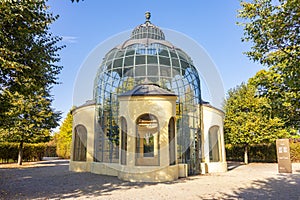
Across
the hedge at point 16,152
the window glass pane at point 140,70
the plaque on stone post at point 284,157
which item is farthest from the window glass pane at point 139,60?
the hedge at point 16,152

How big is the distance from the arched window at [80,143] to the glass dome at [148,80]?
2.08 m

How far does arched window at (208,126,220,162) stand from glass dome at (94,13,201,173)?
1.78 metres

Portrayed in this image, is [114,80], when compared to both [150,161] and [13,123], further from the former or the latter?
[13,123]

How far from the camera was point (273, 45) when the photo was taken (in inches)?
223

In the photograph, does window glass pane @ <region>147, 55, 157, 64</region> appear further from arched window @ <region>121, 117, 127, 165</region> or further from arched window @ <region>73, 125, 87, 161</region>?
arched window @ <region>73, 125, 87, 161</region>

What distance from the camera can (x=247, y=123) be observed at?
21.4m

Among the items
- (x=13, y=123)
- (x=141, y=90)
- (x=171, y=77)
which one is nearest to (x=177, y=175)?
(x=141, y=90)

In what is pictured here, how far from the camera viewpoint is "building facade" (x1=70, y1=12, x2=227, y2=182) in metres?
12.3

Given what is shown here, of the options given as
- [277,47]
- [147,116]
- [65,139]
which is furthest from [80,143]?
[65,139]

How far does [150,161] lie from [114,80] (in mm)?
6223

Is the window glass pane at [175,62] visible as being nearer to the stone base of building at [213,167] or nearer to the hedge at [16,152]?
the stone base of building at [213,167]

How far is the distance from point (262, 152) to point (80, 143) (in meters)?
19.1

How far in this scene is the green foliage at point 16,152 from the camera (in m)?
24.5

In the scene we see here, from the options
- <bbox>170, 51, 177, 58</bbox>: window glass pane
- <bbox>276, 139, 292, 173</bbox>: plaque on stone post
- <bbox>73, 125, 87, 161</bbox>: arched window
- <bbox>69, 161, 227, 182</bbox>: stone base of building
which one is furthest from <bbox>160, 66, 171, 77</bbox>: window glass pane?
<bbox>276, 139, 292, 173</bbox>: plaque on stone post
